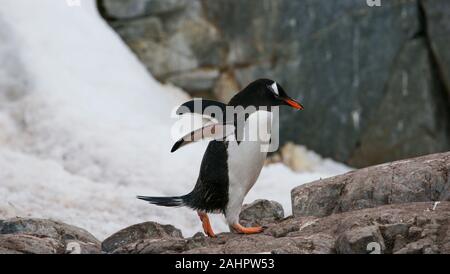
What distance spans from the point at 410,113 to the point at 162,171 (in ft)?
13.5

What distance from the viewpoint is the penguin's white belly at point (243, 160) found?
5.92m

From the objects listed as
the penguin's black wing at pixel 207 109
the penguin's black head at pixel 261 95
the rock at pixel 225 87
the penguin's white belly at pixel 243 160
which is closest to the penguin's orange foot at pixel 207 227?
the penguin's white belly at pixel 243 160

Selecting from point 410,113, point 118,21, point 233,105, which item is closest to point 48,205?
point 233,105

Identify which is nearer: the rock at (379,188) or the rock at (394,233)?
the rock at (394,233)

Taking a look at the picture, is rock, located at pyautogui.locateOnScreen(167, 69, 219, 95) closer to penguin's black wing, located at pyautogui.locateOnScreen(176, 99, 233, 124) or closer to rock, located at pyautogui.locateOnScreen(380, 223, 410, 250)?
penguin's black wing, located at pyautogui.locateOnScreen(176, 99, 233, 124)

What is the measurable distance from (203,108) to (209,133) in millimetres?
229

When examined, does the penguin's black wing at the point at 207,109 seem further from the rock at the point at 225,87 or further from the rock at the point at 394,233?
the rock at the point at 225,87

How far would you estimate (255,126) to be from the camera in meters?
5.92

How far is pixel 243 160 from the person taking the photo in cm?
593

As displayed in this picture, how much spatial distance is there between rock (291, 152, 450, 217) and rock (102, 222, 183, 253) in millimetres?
964

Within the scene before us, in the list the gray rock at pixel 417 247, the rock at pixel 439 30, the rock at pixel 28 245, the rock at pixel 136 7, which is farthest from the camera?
the rock at pixel 136 7

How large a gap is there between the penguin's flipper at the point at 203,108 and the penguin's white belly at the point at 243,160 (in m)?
0.25

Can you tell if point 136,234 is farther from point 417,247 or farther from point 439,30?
point 439,30

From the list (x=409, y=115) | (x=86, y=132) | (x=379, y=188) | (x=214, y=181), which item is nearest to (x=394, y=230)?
(x=379, y=188)
